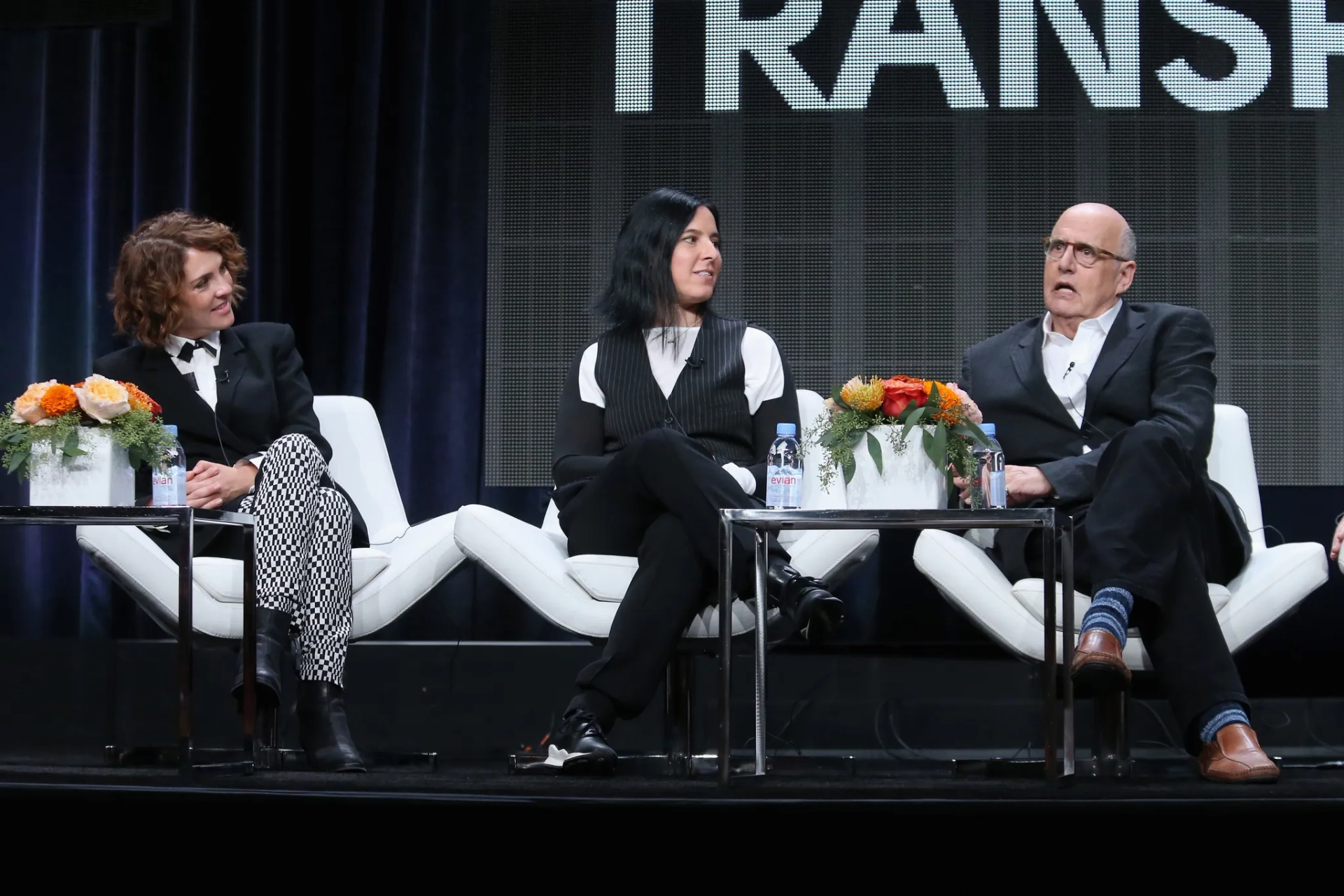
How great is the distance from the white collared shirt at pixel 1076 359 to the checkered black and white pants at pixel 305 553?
162cm

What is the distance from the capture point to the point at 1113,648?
113 inches

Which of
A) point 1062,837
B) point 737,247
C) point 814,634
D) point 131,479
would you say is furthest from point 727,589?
point 737,247

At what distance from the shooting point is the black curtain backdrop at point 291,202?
15.0ft

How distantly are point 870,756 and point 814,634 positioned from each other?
1.30 meters

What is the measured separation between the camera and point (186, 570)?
2932 mm

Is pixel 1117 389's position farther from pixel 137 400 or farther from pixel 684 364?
pixel 137 400

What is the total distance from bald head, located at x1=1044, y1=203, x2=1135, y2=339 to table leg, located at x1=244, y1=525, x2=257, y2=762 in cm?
188

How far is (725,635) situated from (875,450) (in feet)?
1.45

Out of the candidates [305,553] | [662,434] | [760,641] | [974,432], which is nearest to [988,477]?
[974,432]

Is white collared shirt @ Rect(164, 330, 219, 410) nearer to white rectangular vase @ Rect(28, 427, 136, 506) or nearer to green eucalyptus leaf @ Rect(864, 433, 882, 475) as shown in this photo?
white rectangular vase @ Rect(28, 427, 136, 506)

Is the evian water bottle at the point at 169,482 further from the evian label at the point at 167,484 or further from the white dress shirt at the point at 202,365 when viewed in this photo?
the white dress shirt at the point at 202,365

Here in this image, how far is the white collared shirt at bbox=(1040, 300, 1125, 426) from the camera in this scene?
3.62 meters

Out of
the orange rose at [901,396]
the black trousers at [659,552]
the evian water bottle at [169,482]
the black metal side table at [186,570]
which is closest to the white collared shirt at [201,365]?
the evian water bottle at [169,482]

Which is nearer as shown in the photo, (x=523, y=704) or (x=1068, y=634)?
(x=1068, y=634)
